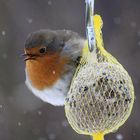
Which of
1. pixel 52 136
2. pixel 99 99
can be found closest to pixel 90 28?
pixel 99 99

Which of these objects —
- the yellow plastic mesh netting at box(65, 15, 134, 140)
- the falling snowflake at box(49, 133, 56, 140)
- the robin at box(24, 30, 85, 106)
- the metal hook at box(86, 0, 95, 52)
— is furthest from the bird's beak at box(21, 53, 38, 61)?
the falling snowflake at box(49, 133, 56, 140)

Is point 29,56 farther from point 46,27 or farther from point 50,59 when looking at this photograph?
point 46,27

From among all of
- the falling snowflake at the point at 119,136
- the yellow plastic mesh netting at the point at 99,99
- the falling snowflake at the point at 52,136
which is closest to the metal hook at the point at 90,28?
the yellow plastic mesh netting at the point at 99,99

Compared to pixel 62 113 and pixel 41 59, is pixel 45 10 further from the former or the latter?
pixel 41 59

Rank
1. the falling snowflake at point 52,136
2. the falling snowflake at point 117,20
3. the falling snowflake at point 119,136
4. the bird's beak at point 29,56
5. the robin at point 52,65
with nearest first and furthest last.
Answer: the bird's beak at point 29,56
the robin at point 52,65
the falling snowflake at point 119,136
the falling snowflake at point 117,20
the falling snowflake at point 52,136

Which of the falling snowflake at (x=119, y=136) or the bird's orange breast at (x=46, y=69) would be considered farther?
the falling snowflake at (x=119, y=136)

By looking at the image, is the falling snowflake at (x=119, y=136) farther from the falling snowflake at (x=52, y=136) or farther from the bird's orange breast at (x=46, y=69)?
the bird's orange breast at (x=46, y=69)

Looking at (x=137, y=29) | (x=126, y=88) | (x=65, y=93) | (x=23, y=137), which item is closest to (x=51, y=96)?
(x=65, y=93)
